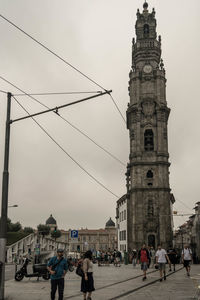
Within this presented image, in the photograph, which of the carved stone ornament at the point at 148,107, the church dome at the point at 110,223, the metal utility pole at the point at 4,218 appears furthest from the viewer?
the church dome at the point at 110,223

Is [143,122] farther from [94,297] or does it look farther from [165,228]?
[94,297]

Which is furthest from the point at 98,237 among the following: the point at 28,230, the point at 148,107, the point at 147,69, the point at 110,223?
the point at 147,69

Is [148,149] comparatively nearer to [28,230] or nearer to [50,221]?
[28,230]

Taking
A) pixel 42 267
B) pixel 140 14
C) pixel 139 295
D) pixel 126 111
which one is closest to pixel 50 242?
pixel 126 111

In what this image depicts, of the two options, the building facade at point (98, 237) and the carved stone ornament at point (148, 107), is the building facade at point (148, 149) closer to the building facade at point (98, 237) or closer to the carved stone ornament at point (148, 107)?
the carved stone ornament at point (148, 107)

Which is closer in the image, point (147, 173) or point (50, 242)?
point (147, 173)

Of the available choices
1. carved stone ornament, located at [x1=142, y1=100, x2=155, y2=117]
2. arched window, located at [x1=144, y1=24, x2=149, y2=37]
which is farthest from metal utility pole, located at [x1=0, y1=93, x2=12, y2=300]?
arched window, located at [x1=144, y1=24, x2=149, y2=37]

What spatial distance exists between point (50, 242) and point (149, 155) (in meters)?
70.8

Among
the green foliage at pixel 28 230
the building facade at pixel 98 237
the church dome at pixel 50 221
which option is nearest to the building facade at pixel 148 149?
the green foliage at pixel 28 230

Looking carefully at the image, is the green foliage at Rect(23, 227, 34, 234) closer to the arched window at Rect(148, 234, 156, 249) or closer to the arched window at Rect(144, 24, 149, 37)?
the arched window at Rect(148, 234, 156, 249)

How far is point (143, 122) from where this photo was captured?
2379 inches

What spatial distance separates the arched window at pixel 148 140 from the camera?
59.4 metres

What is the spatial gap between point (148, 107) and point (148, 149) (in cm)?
715

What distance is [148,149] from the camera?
2340 inches
